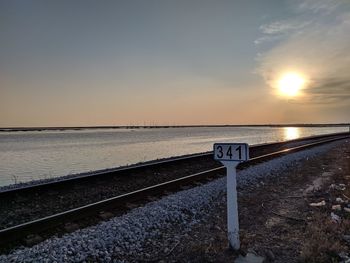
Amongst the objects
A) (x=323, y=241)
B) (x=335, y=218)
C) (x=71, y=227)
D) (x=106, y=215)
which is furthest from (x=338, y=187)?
(x=71, y=227)

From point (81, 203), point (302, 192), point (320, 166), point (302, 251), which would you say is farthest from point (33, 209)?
point (320, 166)

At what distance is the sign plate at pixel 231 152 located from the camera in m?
5.88

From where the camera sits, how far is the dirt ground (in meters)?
5.77

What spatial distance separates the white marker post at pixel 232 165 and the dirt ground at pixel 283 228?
0.27 metres

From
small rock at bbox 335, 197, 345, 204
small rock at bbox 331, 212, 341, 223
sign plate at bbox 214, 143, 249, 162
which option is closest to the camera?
sign plate at bbox 214, 143, 249, 162

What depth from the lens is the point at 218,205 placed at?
9.16 meters

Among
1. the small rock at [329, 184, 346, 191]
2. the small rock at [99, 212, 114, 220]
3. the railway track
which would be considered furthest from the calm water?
the small rock at [329, 184, 346, 191]

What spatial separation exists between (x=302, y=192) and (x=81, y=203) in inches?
251

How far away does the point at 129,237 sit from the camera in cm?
652

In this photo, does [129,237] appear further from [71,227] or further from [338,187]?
[338,187]

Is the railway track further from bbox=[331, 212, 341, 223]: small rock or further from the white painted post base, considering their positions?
bbox=[331, 212, 341, 223]: small rock

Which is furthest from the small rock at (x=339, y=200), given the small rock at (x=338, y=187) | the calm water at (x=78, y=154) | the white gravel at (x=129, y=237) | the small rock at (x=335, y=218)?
the calm water at (x=78, y=154)

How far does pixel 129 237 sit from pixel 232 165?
7.33 feet

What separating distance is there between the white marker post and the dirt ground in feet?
0.88
